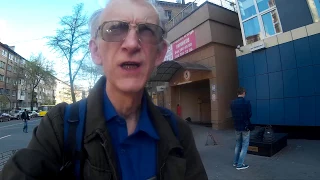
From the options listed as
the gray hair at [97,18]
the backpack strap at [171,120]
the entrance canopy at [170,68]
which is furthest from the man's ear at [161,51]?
the entrance canopy at [170,68]

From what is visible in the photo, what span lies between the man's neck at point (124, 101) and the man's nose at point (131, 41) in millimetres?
257

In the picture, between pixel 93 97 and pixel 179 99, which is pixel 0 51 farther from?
pixel 93 97

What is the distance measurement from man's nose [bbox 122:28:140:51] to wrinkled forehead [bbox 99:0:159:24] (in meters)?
0.08

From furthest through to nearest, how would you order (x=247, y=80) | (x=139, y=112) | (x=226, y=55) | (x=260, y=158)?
(x=226, y=55), (x=247, y=80), (x=260, y=158), (x=139, y=112)

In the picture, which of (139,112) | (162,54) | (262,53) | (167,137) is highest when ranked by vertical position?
(262,53)

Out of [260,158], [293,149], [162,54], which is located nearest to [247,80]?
[293,149]

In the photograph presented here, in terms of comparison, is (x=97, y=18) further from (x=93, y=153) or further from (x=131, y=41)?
(x=93, y=153)

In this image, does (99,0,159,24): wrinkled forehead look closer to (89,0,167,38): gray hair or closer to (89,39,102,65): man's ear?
(89,0,167,38): gray hair

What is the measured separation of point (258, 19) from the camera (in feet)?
37.2

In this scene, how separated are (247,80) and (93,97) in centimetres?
1194

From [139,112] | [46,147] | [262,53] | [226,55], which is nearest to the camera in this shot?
[46,147]

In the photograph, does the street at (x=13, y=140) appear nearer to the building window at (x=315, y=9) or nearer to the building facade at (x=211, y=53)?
the building facade at (x=211, y=53)

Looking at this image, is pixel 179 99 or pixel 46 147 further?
pixel 179 99

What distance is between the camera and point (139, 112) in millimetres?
1401
